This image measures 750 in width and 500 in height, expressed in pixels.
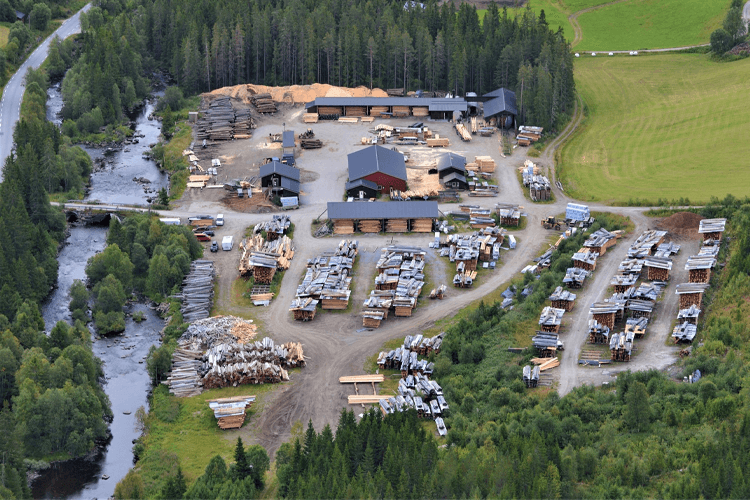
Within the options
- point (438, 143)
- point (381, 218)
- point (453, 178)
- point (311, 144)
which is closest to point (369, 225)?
point (381, 218)

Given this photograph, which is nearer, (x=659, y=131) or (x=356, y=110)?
(x=659, y=131)

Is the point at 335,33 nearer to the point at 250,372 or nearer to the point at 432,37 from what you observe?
the point at 432,37

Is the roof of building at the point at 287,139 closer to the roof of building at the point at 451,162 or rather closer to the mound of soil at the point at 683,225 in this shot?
the roof of building at the point at 451,162

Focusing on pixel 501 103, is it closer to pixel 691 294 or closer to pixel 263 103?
pixel 263 103

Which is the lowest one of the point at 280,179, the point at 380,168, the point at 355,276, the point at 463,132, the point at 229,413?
the point at 229,413

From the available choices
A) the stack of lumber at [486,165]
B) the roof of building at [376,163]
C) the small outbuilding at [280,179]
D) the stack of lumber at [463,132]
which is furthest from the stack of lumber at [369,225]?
the stack of lumber at [463,132]

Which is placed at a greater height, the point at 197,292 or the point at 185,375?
the point at 197,292
